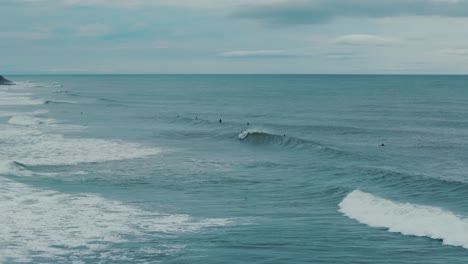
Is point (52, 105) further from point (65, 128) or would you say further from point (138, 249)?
point (138, 249)

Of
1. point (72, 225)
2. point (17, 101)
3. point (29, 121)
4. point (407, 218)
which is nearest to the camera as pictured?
point (72, 225)

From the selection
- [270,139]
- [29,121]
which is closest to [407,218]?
[270,139]

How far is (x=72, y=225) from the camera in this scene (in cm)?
2714

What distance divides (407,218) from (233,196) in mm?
9812

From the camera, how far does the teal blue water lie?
23500 mm

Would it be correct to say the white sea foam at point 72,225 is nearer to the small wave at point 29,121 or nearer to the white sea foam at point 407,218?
the white sea foam at point 407,218

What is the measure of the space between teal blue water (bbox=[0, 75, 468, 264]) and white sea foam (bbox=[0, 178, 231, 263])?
56mm

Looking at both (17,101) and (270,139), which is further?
(17,101)

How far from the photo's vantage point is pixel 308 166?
145 feet

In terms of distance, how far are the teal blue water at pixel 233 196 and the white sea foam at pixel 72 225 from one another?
6cm

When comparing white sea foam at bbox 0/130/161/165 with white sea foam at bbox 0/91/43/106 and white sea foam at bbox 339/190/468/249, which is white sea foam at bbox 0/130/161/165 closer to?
white sea foam at bbox 339/190/468/249

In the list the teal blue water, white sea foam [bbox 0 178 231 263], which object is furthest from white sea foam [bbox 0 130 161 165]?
white sea foam [bbox 0 178 231 263]

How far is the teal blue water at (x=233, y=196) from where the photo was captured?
23.5 m

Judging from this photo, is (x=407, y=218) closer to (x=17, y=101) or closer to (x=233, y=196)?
(x=233, y=196)
